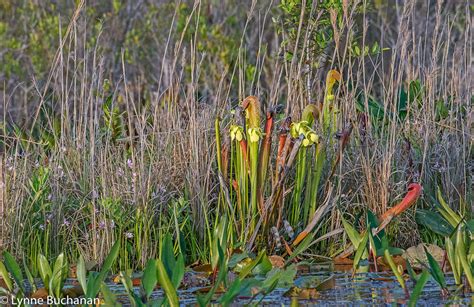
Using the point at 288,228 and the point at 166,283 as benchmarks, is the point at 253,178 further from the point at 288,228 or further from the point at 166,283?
the point at 166,283

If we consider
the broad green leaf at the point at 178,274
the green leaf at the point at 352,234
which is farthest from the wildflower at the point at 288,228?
the broad green leaf at the point at 178,274

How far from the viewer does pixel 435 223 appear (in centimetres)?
483

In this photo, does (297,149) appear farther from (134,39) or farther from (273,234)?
(134,39)

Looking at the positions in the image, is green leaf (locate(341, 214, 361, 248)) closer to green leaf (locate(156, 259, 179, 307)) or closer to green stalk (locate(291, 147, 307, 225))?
green stalk (locate(291, 147, 307, 225))

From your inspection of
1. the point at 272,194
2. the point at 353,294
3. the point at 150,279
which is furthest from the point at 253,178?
the point at 150,279

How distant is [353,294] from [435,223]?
3.12ft

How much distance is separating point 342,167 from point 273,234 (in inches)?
25.2

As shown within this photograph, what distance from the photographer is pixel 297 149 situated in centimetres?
447

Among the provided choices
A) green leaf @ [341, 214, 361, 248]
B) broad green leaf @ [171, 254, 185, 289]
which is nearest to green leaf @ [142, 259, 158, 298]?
broad green leaf @ [171, 254, 185, 289]

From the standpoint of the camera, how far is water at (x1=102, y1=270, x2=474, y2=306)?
389cm

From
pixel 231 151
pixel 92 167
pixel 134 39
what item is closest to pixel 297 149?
pixel 231 151

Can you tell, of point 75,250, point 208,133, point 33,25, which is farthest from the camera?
point 33,25

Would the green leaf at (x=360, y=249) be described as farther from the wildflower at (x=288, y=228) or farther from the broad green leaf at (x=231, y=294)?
the broad green leaf at (x=231, y=294)

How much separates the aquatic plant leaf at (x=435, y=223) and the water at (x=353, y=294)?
1.54 feet
